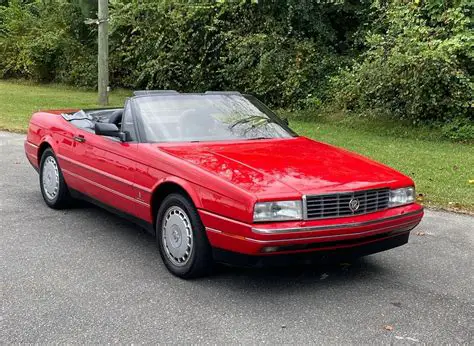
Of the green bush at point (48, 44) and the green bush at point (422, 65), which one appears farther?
the green bush at point (48, 44)

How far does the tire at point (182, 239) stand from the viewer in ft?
13.8

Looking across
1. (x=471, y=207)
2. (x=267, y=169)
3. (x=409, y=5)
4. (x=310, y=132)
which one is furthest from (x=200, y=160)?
(x=409, y=5)

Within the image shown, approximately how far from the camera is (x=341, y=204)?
4.04m

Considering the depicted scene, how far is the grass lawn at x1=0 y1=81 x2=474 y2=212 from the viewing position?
7826 millimetres

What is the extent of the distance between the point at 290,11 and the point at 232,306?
14.1m

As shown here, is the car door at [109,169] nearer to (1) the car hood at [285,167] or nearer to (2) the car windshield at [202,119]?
(2) the car windshield at [202,119]

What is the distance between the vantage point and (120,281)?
434 cm

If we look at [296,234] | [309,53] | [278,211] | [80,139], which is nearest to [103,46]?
[309,53]

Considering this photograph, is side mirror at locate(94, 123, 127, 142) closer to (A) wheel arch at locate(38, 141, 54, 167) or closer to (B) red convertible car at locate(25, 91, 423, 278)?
(B) red convertible car at locate(25, 91, 423, 278)

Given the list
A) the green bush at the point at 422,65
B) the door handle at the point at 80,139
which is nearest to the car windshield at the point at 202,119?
the door handle at the point at 80,139

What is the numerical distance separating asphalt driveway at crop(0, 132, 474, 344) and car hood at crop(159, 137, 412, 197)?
0.77 m

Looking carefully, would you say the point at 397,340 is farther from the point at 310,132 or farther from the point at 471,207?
the point at 310,132

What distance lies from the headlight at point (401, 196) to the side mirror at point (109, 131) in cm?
230

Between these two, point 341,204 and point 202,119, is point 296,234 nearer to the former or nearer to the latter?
point 341,204
